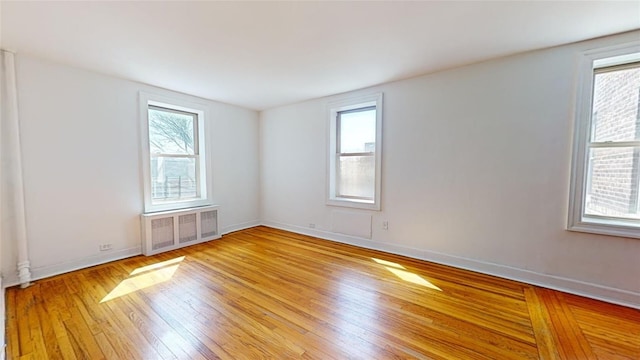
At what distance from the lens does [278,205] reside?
5090 mm

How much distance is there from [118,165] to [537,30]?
4.79m

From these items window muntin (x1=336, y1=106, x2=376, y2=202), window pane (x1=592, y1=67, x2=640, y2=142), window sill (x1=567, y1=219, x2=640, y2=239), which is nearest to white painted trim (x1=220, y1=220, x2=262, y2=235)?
window muntin (x1=336, y1=106, x2=376, y2=202)

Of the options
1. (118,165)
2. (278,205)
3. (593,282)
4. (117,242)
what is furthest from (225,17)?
(593,282)

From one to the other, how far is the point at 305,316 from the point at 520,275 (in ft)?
7.76

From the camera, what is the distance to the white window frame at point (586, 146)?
229 cm

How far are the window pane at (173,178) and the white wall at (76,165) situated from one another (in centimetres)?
31

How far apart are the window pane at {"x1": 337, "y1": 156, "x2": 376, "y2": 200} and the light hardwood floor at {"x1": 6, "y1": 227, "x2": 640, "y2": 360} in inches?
50.7

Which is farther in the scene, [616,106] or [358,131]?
[358,131]

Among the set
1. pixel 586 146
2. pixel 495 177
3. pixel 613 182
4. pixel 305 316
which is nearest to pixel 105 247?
pixel 305 316

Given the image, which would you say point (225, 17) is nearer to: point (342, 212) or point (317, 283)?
point (317, 283)

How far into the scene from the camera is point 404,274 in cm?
292

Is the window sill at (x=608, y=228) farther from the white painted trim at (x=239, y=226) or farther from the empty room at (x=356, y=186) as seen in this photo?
the white painted trim at (x=239, y=226)

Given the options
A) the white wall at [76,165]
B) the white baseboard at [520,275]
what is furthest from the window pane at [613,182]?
the white wall at [76,165]

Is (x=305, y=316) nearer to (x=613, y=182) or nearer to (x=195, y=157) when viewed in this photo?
(x=613, y=182)
